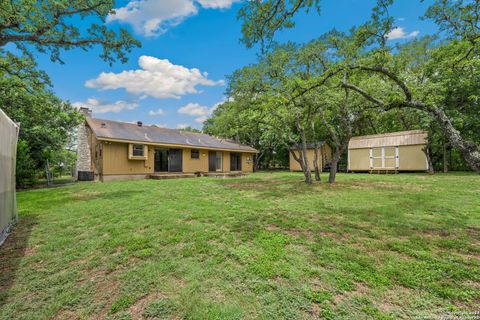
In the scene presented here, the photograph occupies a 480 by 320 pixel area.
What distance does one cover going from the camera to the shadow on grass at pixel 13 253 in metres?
2.32

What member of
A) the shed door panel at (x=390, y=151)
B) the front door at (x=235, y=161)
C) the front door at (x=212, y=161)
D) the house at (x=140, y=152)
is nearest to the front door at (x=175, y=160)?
the house at (x=140, y=152)

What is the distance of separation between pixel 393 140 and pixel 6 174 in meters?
19.5

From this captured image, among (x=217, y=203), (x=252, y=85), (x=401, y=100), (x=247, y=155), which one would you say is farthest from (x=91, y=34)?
(x=247, y=155)

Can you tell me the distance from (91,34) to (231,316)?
9.27 meters

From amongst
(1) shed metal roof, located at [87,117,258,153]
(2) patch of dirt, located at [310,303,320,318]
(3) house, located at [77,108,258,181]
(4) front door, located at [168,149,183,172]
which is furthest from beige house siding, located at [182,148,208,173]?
(2) patch of dirt, located at [310,303,320,318]

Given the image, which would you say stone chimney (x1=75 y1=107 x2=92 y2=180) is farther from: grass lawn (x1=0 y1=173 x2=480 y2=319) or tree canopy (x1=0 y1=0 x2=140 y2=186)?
grass lawn (x1=0 y1=173 x2=480 y2=319)

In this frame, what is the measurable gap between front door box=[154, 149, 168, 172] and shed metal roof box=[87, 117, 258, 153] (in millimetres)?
1092

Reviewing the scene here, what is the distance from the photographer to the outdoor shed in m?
3.44

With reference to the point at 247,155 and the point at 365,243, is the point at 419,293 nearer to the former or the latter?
the point at 365,243

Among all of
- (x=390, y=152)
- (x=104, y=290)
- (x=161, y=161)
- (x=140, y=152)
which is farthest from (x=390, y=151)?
(x=104, y=290)

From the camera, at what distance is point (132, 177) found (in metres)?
12.9

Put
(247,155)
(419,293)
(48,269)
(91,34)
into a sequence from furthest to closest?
1. (247,155)
2. (91,34)
3. (48,269)
4. (419,293)

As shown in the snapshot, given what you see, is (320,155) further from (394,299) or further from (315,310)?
(315,310)

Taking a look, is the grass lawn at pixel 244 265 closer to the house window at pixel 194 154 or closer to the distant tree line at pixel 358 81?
the distant tree line at pixel 358 81
